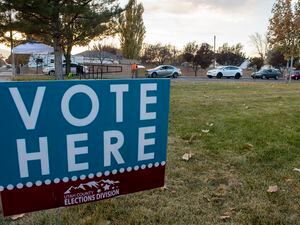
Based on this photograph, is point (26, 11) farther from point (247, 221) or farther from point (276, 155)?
point (247, 221)

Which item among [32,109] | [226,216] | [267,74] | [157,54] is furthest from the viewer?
[157,54]

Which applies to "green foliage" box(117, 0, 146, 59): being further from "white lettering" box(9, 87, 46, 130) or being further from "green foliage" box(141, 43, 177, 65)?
"white lettering" box(9, 87, 46, 130)

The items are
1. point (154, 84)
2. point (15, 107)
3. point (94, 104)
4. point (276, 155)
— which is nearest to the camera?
point (15, 107)

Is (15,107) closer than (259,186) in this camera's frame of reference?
Yes

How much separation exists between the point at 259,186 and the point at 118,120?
2109 millimetres

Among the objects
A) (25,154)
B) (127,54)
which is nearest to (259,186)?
(25,154)

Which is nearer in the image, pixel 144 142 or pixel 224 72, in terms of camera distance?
pixel 144 142

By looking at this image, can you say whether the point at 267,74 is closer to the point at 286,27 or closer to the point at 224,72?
the point at 224,72

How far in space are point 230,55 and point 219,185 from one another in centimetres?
6876

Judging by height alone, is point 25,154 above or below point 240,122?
above

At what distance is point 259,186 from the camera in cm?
351

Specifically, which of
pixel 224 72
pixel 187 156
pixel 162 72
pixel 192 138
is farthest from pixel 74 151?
pixel 224 72

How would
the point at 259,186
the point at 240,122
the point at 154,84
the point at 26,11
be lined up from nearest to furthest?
the point at 154,84 → the point at 259,186 → the point at 240,122 → the point at 26,11

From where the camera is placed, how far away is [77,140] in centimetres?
196
